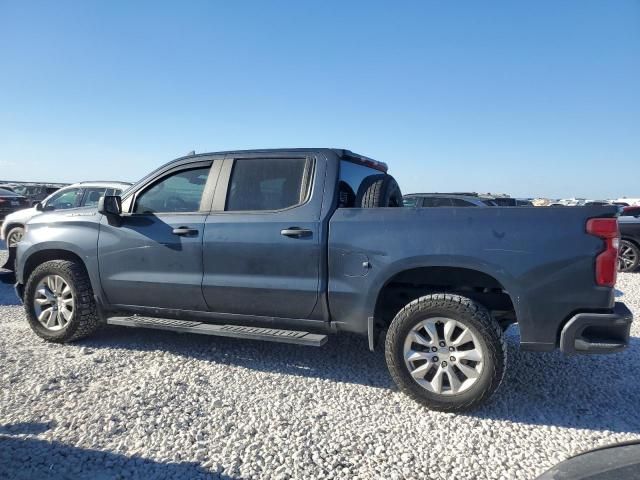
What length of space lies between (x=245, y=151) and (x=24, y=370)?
8.53ft

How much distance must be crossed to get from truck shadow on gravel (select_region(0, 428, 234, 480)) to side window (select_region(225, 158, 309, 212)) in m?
2.01

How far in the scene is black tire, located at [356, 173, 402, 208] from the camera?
145 inches

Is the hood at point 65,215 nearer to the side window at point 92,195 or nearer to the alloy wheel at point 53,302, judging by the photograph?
the alloy wheel at point 53,302

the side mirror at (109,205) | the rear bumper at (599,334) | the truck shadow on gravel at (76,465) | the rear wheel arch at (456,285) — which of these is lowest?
the truck shadow on gravel at (76,465)

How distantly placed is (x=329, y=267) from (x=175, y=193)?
1717 millimetres

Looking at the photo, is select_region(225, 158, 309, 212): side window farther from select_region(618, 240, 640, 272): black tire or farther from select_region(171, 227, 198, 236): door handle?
select_region(618, 240, 640, 272): black tire

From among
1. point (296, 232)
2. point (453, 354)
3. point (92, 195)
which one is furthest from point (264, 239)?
point (92, 195)

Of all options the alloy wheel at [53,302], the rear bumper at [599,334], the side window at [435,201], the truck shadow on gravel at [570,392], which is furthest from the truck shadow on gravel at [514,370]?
the side window at [435,201]

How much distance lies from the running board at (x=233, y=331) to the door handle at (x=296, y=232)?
78 centimetres

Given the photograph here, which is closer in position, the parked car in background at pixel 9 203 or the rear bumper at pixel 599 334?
the rear bumper at pixel 599 334

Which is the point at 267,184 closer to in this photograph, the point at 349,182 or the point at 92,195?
the point at 349,182

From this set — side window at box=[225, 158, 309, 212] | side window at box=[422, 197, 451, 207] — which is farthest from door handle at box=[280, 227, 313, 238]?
side window at box=[422, 197, 451, 207]

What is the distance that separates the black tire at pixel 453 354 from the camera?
294 cm

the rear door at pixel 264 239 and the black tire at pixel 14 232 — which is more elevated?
the rear door at pixel 264 239
